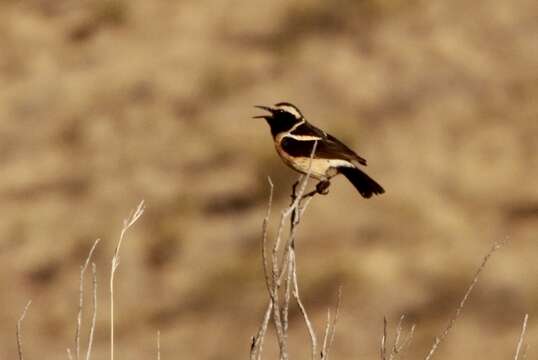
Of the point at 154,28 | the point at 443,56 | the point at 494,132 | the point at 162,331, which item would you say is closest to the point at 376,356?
the point at 162,331

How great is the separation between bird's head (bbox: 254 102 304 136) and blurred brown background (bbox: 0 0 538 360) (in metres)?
9.34

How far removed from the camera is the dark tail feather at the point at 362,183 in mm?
7137

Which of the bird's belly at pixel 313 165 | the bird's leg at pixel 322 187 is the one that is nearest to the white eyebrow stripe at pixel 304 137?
the bird's belly at pixel 313 165

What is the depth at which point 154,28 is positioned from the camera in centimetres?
2291

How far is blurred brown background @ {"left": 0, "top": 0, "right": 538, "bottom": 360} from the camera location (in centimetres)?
1781

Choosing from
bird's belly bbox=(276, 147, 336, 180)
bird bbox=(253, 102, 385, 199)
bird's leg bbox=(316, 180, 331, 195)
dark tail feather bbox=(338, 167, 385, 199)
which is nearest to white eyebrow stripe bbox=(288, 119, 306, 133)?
bird bbox=(253, 102, 385, 199)

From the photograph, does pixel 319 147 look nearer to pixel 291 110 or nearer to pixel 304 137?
pixel 304 137

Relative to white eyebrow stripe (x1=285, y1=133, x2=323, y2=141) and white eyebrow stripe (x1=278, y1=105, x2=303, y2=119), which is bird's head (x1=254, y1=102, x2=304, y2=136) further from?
white eyebrow stripe (x1=285, y1=133, x2=323, y2=141)

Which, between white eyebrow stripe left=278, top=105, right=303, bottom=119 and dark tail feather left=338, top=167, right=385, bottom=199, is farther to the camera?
white eyebrow stripe left=278, top=105, right=303, bottom=119

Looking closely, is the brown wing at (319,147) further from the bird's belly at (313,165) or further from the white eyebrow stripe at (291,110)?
the white eyebrow stripe at (291,110)

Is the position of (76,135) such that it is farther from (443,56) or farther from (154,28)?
(443,56)

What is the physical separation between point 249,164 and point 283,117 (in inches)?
478

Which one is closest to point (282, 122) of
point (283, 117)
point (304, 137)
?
point (283, 117)

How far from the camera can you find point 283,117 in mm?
7617
